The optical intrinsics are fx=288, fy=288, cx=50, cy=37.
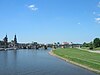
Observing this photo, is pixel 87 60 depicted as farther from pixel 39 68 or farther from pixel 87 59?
pixel 39 68

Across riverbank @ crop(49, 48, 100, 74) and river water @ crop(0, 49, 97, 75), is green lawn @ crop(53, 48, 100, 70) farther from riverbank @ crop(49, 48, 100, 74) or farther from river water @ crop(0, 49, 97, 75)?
river water @ crop(0, 49, 97, 75)

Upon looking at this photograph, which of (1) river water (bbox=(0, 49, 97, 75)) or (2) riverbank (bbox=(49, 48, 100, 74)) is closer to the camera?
(1) river water (bbox=(0, 49, 97, 75))

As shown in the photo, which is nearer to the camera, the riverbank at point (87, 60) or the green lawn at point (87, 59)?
the riverbank at point (87, 60)

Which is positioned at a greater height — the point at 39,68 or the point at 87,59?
the point at 87,59

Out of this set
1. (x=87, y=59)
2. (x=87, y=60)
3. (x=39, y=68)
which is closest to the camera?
(x=39, y=68)

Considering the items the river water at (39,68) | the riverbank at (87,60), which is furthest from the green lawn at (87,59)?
the river water at (39,68)

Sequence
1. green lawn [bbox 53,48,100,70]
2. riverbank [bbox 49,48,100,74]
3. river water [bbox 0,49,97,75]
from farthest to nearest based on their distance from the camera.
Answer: green lawn [bbox 53,48,100,70]
riverbank [bbox 49,48,100,74]
river water [bbox 0,49,97,75]

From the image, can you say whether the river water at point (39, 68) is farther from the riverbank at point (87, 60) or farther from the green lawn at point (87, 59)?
the green lawn at point (87, 59)

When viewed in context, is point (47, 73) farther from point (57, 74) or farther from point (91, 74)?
point (91, 74)

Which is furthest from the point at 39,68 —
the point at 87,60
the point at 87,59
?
the point at 87,59

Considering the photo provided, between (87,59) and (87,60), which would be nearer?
(87,60)

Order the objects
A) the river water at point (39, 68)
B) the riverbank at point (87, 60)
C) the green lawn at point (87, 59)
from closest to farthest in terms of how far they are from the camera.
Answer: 1. the river water at point (39, 68)
2. the riverbank at point (87, 60)
3. the green lawn at point (87, 59)

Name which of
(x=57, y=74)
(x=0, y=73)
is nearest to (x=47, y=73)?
→ (x=57, y=74)

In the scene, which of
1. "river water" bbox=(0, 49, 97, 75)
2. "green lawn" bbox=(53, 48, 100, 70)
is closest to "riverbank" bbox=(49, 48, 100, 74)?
"green lawn" bbox=(53, 48, 100, 70)
